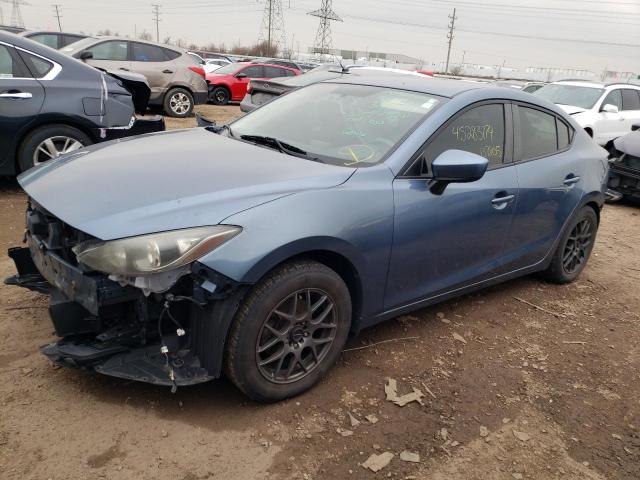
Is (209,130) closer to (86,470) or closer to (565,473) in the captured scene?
(86,470)

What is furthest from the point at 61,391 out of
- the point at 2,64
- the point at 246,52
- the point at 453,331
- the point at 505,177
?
the point at 246,52

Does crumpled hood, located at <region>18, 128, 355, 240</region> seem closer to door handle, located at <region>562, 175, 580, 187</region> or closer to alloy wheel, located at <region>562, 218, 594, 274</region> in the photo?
door handle, located at <region>562, 175, 580, 187</region>

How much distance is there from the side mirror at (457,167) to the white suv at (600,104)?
886cm

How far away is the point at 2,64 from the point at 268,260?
449 centimetres

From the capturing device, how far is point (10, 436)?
7.73 ft

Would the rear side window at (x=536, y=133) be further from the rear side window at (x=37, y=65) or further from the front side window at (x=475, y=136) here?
the rear side window at (x=37, y=65)

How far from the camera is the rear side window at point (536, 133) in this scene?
152 inches

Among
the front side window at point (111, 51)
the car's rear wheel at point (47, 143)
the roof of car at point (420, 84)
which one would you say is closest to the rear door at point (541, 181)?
the roof of car at point (420, 84)

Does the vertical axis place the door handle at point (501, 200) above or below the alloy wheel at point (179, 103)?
above

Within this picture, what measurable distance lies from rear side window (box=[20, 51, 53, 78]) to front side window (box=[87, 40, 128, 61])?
6081 millimetres

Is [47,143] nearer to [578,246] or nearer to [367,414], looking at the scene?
[367,414]

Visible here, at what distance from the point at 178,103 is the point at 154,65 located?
3.04 feet

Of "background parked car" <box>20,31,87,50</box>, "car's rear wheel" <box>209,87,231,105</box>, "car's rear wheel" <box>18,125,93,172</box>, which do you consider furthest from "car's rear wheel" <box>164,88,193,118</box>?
"car's rear wheel" <box>18,125,93,172</box>

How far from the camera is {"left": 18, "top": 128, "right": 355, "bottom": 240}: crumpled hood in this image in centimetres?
237
